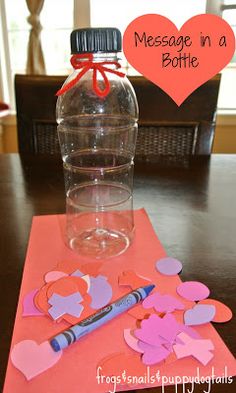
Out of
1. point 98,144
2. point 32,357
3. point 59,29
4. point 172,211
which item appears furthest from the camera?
point 59,29

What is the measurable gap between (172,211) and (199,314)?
12.5 inches

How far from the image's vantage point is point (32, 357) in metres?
0.42

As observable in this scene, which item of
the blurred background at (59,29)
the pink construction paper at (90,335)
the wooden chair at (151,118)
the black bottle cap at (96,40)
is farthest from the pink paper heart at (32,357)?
the blurred background at (59,29)

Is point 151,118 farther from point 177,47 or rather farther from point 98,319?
point 98,319

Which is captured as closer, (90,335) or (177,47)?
(90,335)

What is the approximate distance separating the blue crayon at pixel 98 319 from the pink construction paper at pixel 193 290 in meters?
0.04

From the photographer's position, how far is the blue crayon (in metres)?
0.43

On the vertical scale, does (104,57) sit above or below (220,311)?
above

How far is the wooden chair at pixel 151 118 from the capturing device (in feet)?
3.81

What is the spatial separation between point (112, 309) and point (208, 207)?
0.38 metres

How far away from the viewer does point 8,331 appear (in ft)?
1.50

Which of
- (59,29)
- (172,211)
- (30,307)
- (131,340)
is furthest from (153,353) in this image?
(59,29)

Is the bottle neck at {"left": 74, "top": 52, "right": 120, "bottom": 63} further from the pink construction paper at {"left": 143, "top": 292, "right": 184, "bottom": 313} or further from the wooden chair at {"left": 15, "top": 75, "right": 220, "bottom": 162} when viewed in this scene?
the wooden chair at {"left": 15, "top": 75, "right": 220, "bottom": 162}

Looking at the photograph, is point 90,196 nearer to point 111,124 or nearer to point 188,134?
point 111,124
